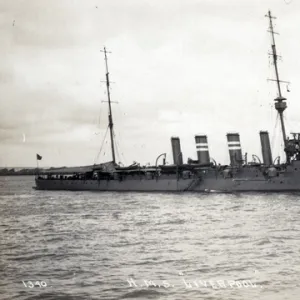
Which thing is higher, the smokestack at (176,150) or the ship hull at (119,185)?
the smokestack at (176,150)

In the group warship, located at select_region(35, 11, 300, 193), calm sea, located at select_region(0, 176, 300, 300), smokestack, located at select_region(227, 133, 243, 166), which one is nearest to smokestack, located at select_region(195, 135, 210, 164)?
warship, located at select_region(35, 11, 300, 193)

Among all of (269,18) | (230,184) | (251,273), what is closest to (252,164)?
(230,184)

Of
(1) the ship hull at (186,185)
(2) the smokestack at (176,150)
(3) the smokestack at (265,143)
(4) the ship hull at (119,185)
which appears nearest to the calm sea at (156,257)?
(1) the ship hull at (186,185)

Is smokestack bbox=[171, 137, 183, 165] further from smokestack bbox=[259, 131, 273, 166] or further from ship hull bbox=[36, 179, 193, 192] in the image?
smokestack bbox=[259, 131, 273, 166]

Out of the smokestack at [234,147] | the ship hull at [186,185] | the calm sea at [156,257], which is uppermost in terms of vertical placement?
the smokestack at [234,147]

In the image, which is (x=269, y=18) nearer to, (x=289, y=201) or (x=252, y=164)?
(x=252, y=164)

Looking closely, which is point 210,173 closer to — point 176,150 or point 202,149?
point 202,149

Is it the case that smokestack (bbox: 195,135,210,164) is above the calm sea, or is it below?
above

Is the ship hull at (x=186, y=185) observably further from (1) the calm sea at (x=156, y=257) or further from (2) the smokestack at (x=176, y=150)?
(1) the calm sea at (x=156, y=257)
